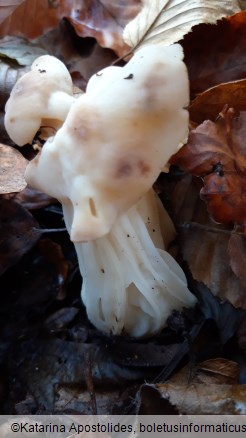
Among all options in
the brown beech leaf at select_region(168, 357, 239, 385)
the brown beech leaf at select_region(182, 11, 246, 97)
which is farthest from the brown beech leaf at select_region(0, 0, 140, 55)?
the brown beech leaf at select_region(168, 357, 239, 385)

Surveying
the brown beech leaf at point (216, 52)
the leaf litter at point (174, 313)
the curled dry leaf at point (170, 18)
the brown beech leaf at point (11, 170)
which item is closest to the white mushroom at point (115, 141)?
the leaf litter at point (174, 313)

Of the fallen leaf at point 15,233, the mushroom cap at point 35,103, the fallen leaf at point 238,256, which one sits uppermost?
the mushroom cap at point 35,103

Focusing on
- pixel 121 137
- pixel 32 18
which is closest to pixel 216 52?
pixel 121 137

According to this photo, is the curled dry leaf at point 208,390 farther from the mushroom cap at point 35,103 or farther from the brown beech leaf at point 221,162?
the mushroom cap at point 35,103

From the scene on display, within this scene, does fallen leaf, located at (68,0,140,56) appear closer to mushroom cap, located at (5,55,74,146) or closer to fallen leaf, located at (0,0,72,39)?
fallen leaf, located at (0,0,72,39)

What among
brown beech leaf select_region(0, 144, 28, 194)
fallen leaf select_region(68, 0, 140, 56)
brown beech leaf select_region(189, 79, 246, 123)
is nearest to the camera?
brown beech leaf select_region(189, 79, 246, 123)

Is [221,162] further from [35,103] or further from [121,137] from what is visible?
[35,103]

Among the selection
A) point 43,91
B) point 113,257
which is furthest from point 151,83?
point 113,257
